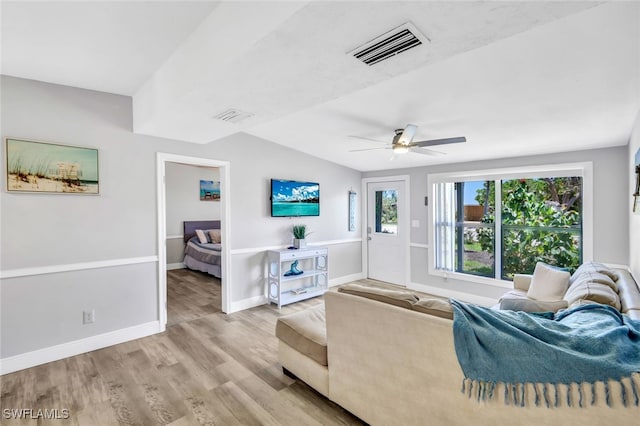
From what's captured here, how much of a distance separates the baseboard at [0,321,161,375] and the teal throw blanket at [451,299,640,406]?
3365mm

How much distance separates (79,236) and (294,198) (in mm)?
2790

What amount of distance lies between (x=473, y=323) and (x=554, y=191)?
357 cm

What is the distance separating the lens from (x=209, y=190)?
25.0 feet

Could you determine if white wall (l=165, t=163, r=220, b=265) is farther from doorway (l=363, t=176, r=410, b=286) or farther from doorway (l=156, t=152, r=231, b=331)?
doorway (l=363, t=176, r=410, b=286)

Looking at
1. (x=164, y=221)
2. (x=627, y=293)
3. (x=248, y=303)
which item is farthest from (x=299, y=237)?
(x=627, y=293)

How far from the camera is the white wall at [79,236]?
8.61ft

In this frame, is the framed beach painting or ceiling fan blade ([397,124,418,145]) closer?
the framed beach painting

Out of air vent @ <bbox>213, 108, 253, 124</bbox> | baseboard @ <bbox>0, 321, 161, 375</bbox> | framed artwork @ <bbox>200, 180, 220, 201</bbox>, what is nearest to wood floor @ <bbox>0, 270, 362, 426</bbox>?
baseboard @ <bbox>0, 321, 161, 375</bbox>

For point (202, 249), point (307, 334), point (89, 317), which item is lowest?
point (89, 317)

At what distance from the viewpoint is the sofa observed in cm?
129

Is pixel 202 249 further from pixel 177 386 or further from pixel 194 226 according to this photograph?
pixel 177 386

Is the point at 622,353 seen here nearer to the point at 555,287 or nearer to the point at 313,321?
the point at 313,321

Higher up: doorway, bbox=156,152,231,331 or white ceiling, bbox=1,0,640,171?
white ceiling, bbox=1,0,640,171

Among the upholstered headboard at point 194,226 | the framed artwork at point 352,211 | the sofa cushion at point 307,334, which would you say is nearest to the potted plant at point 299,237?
the framed artwork at point 352,211
